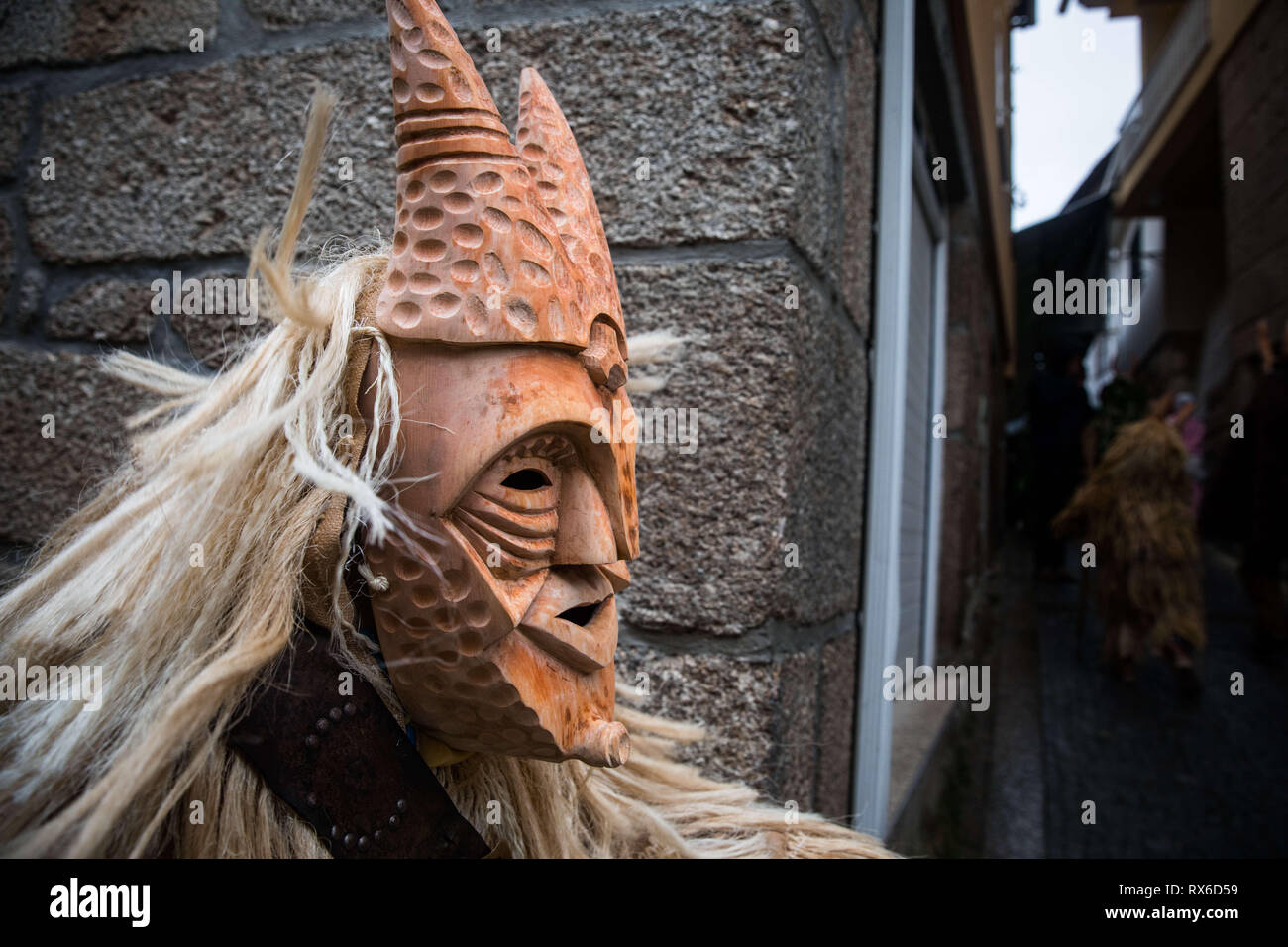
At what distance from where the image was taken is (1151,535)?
4.99 metres

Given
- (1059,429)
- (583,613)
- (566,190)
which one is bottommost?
(583,613)

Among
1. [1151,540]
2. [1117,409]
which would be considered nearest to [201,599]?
[1151,540]

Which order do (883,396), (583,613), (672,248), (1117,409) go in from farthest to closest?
(1117,409) < (883,396) < (672,248) < (583,613)

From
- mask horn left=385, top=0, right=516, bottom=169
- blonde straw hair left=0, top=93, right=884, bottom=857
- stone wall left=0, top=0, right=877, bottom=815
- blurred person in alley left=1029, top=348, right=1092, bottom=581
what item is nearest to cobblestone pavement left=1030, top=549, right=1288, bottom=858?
blurred person in alley left=1029, top=348, right=1092, bottom=581

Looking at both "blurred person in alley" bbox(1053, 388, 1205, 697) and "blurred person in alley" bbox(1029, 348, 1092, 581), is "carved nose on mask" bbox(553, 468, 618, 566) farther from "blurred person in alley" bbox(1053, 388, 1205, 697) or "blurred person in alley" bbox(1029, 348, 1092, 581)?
"blurred person in alley" bbox(1029, 348, 1092, 581)

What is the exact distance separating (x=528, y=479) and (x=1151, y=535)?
504 cm

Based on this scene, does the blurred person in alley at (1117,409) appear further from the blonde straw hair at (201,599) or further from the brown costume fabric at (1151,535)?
the blonde straw hair at (201,599)

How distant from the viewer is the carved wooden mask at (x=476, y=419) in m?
0.85

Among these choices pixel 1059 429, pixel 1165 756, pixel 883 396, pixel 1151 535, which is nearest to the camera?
pixel 883 396

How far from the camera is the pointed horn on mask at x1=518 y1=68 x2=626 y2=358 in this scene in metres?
0.99

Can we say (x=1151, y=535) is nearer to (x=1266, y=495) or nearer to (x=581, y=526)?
Result: (x=1266, y=495)

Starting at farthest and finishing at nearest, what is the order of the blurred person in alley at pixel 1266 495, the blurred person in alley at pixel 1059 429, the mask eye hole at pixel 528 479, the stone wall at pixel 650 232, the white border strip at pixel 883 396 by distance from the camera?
the blurred person in alley at pixel 1059 429, the blurred person in alley at pixel 1266 495, the white border strip at pixel 883 396, the stone wall at pixel 650 232, the mask eye hole at pixel 528 479

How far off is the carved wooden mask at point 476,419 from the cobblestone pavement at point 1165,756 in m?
3.96

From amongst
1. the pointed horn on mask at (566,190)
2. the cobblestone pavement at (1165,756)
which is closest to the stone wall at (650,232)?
the pointed horn on mask at (566,190)
